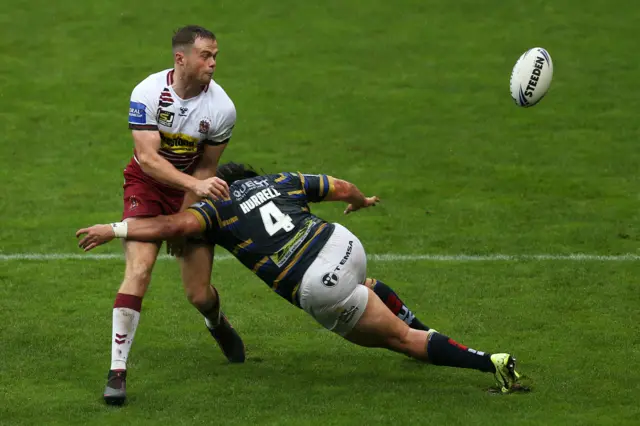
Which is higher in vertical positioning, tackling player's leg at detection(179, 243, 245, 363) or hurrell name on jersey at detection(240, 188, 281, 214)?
hurrell name on jersey at detection(240, 188, 281, 214)

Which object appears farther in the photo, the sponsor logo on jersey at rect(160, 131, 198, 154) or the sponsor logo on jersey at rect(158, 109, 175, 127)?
the sponsor logo on jersey at rect(160, 131, 198, 154)

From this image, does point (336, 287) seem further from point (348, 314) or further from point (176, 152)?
point (176, 152)

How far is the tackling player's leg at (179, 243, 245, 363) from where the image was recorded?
816 cm

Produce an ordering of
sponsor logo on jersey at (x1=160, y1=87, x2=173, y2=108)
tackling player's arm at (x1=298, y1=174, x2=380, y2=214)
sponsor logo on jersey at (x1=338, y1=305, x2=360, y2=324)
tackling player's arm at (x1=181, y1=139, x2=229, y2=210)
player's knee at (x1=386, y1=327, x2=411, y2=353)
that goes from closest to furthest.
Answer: sponsor logo on jersey at (x1=338, y1=305, x2=360, y2=324) → player's knee at (x1=386, y1=327, x2=411, y2=353) → tackling player's arm at (x1=298, y1=174, x2=380, y2=214) → sponsor logo on jersey at (x1=160, y1=87, x2=173, y2=108) → tackling player's arm at (x1=181, y1=139, x2=229, y2=210)

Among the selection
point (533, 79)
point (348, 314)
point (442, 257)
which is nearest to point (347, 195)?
point (348, 314)

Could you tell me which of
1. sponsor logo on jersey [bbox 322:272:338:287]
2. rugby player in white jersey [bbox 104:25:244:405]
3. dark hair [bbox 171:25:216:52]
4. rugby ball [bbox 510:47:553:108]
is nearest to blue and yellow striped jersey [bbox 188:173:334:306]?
sponsor logo on jersey [bbox 322:272:338:287]

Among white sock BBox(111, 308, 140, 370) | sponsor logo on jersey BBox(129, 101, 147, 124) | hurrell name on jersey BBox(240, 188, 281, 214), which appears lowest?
white sock BBox(111, 308, 140, 370)

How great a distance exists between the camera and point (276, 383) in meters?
7.80

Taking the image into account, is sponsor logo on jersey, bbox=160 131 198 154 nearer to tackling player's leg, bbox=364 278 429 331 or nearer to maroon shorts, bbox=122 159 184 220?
maroon shorts, bbox=122 159 184 220

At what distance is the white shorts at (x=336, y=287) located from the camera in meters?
7.36

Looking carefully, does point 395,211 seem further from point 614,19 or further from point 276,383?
point 614,19

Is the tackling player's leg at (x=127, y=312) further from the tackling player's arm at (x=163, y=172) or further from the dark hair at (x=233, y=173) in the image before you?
the dark hair at (x=233, y=173)

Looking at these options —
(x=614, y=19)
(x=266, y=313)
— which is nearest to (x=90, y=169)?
(x=266, y=313)

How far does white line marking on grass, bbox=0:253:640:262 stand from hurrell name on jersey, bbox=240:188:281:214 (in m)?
3.44
